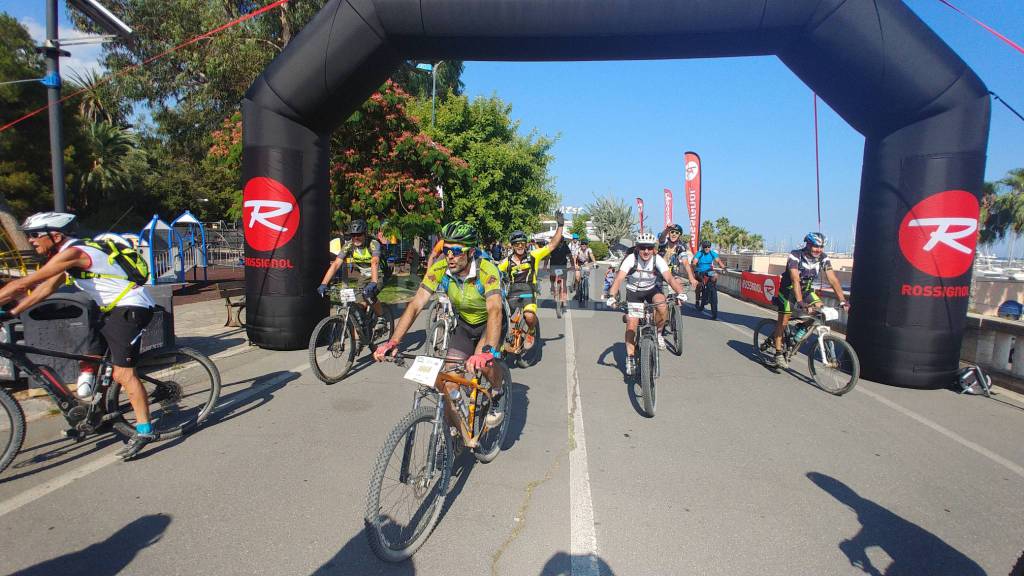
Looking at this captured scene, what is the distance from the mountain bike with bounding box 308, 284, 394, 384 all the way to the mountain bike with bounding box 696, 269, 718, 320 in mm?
9127

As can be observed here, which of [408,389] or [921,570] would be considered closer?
[921,570]

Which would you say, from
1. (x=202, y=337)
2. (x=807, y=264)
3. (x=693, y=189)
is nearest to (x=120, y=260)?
(x=202, y=337)

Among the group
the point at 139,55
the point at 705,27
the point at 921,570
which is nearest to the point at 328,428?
the point at 921,570

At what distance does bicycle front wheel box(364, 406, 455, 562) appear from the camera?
9.13 ft

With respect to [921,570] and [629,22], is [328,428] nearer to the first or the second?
[921,570]

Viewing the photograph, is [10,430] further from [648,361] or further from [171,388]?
[648,361]

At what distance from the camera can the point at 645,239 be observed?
666cm

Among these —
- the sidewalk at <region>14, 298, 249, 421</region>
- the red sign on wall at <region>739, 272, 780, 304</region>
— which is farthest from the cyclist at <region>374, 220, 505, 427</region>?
the red sign on wall at <region>739, 272, 780, 304</region>

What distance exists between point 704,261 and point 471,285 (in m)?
11.2

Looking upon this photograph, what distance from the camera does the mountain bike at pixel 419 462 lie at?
9.25ft

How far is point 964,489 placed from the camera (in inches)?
162

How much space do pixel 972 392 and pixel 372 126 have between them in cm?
1295

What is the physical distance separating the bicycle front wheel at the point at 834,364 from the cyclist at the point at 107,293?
7.34m

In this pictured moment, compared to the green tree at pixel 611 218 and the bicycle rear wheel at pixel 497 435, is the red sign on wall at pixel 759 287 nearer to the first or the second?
the bicycle rear wheel at pixel 497 435
